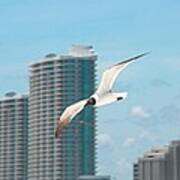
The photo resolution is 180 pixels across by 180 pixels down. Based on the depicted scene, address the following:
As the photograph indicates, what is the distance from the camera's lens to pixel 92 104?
25.7 metres

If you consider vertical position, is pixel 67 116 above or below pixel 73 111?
below

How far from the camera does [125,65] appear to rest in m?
25.6

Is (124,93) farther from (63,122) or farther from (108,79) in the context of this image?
(63,122)

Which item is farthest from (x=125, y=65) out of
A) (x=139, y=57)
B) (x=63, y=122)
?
(x=63, y=122)

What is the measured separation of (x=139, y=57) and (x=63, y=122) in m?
2.47

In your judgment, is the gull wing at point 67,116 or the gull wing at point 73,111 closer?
the gull wing at point 67,116

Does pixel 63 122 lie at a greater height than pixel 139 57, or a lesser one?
lesser

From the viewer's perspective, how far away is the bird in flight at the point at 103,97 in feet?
83.1

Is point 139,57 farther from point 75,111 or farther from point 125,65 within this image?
point 75,111

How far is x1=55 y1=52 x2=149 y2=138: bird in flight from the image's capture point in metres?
25.3

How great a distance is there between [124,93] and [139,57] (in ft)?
5.61

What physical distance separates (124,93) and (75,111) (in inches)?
78.0

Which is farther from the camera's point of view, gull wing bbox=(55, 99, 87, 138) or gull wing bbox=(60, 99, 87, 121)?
gull wing bbox=(60, 99, 87, 121)

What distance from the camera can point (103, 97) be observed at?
2602cm
